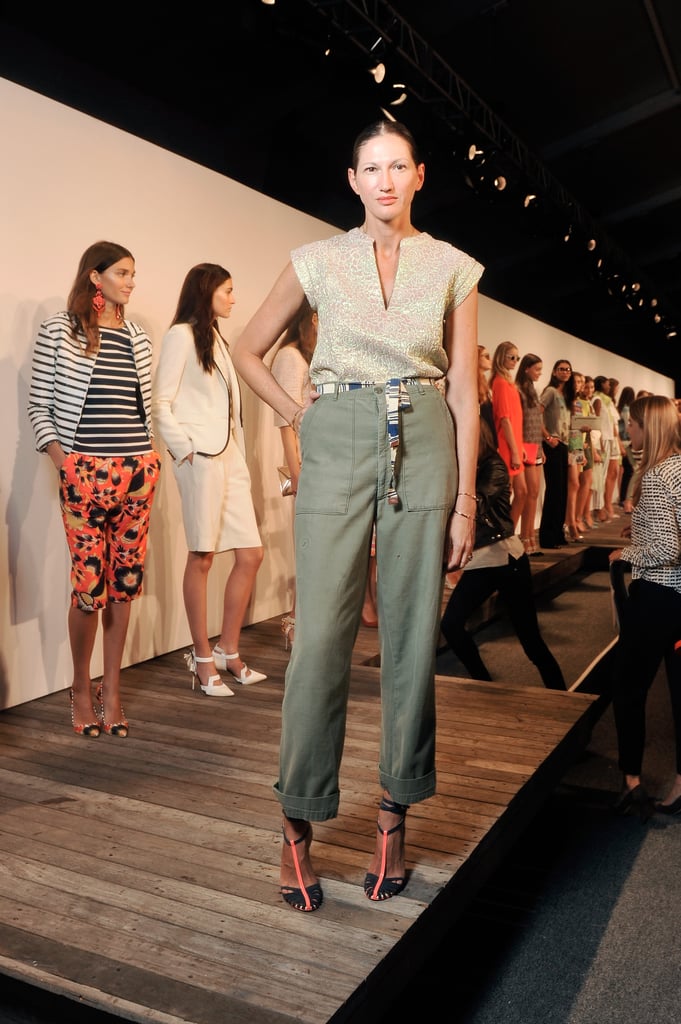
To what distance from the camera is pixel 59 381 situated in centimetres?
273

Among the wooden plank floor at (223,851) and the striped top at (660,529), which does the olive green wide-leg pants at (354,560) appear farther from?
the striped top at (660,529)

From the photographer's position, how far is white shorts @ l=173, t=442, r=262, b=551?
3348 millimetres

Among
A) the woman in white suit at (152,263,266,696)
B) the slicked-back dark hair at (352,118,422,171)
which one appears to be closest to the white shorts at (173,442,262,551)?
the woman in white suit at (152,263,266,696)

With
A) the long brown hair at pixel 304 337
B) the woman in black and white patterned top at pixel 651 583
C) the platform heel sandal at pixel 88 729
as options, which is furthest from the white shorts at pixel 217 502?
the woman in black and white patterned top at pixel 651 583

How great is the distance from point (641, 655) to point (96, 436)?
1.81 m

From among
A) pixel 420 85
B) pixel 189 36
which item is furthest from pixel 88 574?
pixel 420 85

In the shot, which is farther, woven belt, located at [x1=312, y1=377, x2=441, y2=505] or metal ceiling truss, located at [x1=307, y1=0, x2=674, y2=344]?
metal ceiling truss, located at [x1=307, y1=0, x2=674, y2=344]

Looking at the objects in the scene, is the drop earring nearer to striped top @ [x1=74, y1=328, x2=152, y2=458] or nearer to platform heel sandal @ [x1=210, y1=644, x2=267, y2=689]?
striped top @ [x1=74, y1=328, x2=152, y2=458]

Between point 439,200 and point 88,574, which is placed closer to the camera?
point 88,574

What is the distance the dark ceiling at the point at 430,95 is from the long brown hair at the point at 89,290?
1.72 meters

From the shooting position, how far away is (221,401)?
3.35m

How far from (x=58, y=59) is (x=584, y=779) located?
12.5 ft

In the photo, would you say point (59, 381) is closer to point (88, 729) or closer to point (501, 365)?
point (88, 729)

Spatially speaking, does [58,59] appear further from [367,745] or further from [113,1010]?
[113,1010]
